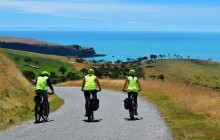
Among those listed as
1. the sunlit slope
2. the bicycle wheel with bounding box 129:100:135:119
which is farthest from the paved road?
the sunlit slope

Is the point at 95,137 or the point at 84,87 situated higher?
the point at 84,87

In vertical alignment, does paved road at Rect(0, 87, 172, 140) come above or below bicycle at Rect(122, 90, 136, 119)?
below

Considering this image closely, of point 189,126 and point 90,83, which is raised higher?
point 90,83

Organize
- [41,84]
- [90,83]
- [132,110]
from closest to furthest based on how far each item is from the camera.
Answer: [90,83], [41,84], [132,110]

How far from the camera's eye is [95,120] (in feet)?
59.3

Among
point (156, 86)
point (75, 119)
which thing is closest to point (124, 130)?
point (75, 119)

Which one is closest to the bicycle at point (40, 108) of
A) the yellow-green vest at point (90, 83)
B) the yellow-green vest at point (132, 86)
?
the yellow-green vest at point (90, 83)

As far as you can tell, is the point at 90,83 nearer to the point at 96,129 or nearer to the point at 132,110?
the point at 132,110

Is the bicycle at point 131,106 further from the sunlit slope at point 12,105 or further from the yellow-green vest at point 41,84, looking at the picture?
the sunlit slope at point 12,105

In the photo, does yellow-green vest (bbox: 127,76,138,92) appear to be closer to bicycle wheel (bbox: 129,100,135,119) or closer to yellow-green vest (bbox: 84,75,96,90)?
bicycle wheel (bbox: 129,100,135,119)

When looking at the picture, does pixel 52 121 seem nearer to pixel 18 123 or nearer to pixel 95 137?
pixel 18 123

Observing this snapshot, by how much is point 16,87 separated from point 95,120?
12.5m

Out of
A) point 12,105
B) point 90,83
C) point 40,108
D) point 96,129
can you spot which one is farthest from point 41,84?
point 12,105

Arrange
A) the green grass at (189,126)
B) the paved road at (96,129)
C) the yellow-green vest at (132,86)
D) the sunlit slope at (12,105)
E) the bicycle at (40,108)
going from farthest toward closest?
1. the yellow-green vest at (132,86)
2. the bicycle at (40,108)
3. the sunlit slope at (12,105)
4. the green grass at (189,126)
5. the paved road at (96,129)
